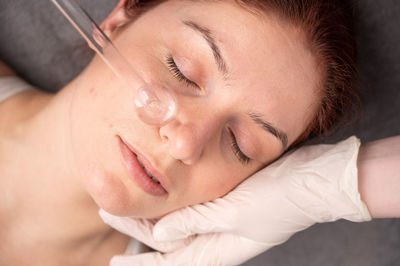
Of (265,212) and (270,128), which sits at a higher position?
(270,128)

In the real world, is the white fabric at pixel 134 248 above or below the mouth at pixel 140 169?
below

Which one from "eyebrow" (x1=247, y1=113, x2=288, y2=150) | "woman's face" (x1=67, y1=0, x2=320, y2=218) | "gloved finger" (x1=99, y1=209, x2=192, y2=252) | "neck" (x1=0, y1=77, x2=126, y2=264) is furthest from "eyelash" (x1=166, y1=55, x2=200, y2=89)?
"gloved finger" (x1=99, y1=209, x2=192, y2=252)

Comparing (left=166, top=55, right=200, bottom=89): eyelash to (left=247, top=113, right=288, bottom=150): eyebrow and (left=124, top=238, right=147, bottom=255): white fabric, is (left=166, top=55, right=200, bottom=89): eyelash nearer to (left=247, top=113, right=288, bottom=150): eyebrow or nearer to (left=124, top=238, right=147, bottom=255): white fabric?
(left=247, top=113, right=288, bottom=150): eyebrow

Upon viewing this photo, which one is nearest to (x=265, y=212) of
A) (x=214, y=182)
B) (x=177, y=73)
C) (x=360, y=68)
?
(x=214, y=182)

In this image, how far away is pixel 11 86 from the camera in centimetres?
141

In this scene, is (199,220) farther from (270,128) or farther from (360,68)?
(360,68)

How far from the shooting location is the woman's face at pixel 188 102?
0.92 metres

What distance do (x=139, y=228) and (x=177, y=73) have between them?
64cm

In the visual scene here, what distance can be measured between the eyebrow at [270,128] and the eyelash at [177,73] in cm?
18

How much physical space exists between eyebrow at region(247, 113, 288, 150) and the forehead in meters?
0.02

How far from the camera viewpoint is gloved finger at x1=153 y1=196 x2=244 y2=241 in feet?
3.77

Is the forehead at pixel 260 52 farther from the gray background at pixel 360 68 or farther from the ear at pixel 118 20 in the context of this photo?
the gray background at pixel 360 68

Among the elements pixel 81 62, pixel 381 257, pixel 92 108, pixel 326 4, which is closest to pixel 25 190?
pixel 92 108

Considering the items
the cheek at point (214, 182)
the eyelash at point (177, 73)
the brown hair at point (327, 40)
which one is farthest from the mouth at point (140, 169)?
the brown hair at point (327, 40)
